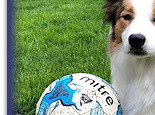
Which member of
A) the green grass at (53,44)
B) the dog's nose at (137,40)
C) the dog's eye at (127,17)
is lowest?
the green grass at (53,44)

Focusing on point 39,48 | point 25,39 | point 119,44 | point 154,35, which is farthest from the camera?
point 25,39

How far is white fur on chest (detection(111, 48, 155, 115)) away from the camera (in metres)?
3.13

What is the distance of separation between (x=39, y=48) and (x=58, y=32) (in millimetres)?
657

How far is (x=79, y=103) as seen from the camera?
2.84m

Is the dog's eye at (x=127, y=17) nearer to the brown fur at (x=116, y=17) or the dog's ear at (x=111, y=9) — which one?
the brown fur at (x=116, y=17)

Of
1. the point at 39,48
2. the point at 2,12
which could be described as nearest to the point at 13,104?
the point at 2,12

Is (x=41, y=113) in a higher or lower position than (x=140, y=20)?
lower

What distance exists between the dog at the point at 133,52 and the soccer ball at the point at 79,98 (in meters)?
0.28

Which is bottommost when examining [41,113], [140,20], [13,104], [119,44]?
[13,104]

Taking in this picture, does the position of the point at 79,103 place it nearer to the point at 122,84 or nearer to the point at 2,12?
the point at 122,84

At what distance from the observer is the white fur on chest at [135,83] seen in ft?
10.3

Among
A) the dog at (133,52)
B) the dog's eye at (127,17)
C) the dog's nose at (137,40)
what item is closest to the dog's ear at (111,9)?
the dog at (133,52)

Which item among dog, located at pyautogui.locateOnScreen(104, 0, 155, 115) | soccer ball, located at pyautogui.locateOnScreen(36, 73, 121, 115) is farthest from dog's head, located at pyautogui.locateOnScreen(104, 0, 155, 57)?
soccer ball, located at pyautogui.locateOnScreen(36, 73, 121, 115)

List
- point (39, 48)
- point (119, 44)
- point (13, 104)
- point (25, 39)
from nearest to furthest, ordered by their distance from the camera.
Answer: point (119, 44)
point (13, 104)
point (39, 48)
point (25, 39)
